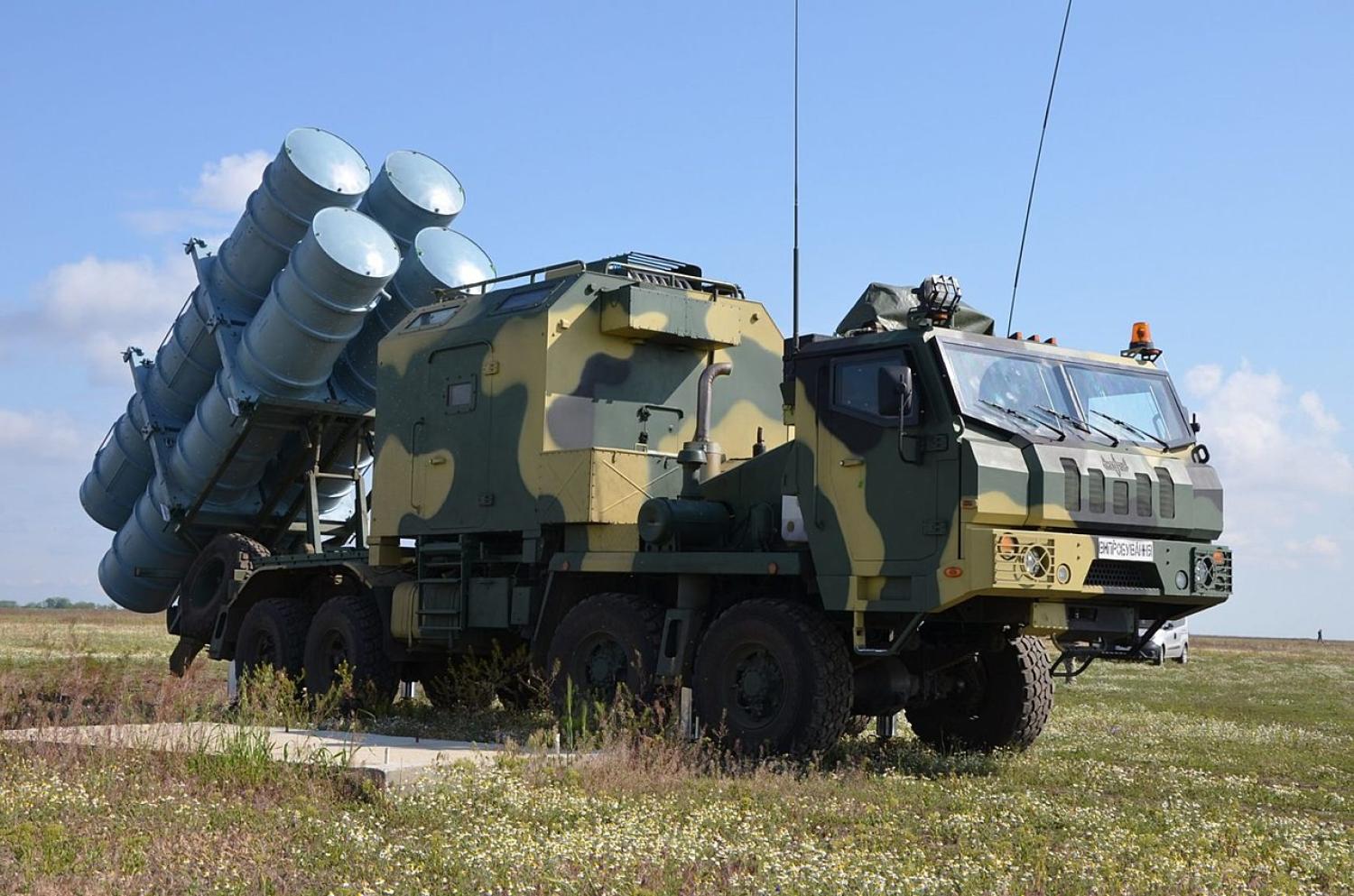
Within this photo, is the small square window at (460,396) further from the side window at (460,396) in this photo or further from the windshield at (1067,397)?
the windshield at (1067,397)

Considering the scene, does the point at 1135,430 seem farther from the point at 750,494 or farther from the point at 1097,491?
the point at 750,494

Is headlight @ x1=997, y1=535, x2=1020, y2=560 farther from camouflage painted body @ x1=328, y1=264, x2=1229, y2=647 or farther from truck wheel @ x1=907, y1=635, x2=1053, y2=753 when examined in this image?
truck wheel @ x1=907, y1=635, x2=1053, y2=753

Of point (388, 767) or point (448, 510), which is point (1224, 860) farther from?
point (448, 510)

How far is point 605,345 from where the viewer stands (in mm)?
13820

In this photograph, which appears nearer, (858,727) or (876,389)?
(876,389)

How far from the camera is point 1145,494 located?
1111 cm

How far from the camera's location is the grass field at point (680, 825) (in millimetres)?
7289

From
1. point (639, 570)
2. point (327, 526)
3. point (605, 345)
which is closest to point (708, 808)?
point (639, 570)

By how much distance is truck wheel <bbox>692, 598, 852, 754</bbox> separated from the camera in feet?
35.8

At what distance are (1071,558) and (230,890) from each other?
5.82 meters

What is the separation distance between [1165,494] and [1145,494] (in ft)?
0.71

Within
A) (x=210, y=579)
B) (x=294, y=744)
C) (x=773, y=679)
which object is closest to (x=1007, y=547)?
(x=773, y=679)

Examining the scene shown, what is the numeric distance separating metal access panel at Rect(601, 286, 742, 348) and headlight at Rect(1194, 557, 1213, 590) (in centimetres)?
473

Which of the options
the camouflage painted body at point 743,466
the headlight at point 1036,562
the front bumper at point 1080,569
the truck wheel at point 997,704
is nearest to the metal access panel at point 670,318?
the camouflage painted body at point 743,466
